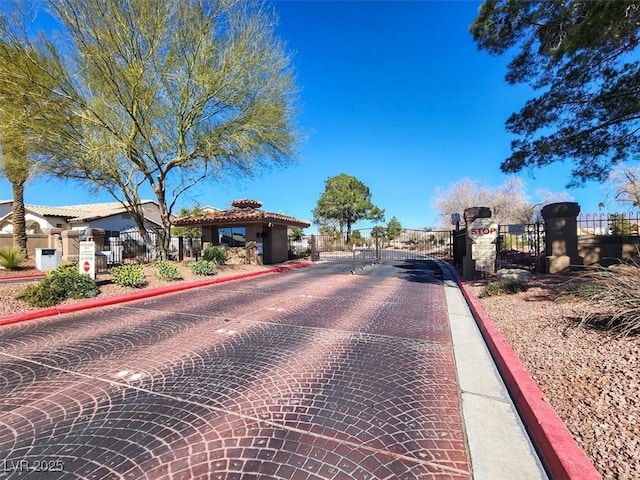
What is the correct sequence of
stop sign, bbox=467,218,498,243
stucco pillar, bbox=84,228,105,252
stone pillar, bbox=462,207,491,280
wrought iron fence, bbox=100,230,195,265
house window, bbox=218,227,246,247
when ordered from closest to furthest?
stop sign, bbox=467,218,498,243 < stone pillar, bbox=462,207,491,280 < stucco pillar, bbox=84,228,105,252 < house window, bbox=218,227,246,247 < wrought iron fence, bbox=100,230,195,265

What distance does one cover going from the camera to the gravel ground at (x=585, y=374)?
7.99 ft

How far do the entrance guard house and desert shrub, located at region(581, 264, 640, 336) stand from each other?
46.8 feet

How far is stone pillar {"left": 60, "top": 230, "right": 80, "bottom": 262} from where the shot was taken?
14859mm

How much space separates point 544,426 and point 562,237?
1010 centimetres

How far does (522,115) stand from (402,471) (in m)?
11.7

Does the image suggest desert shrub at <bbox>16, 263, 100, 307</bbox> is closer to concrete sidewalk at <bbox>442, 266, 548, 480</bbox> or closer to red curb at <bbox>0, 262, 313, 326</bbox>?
red curb at <bbox>0, 262, 313, 326</bbox>

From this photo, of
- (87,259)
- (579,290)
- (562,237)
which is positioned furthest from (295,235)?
(579,290)

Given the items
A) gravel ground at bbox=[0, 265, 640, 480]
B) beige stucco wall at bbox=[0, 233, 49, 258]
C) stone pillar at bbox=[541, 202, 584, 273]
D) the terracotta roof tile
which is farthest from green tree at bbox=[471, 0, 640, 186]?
beige stucco wall at bbox=[0, 233, 49, 258]

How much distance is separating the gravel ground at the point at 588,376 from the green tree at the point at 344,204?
36625mm

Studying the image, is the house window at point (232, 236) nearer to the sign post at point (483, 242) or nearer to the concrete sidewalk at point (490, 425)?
the sign post at point (483, 242)

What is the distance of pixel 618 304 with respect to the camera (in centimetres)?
458

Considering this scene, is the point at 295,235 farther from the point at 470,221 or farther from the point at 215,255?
the point at 470,221

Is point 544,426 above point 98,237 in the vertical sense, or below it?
below

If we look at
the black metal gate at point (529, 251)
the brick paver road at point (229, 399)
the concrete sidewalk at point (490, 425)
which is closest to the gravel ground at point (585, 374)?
the concrete sidewalk at point (490, 425)
